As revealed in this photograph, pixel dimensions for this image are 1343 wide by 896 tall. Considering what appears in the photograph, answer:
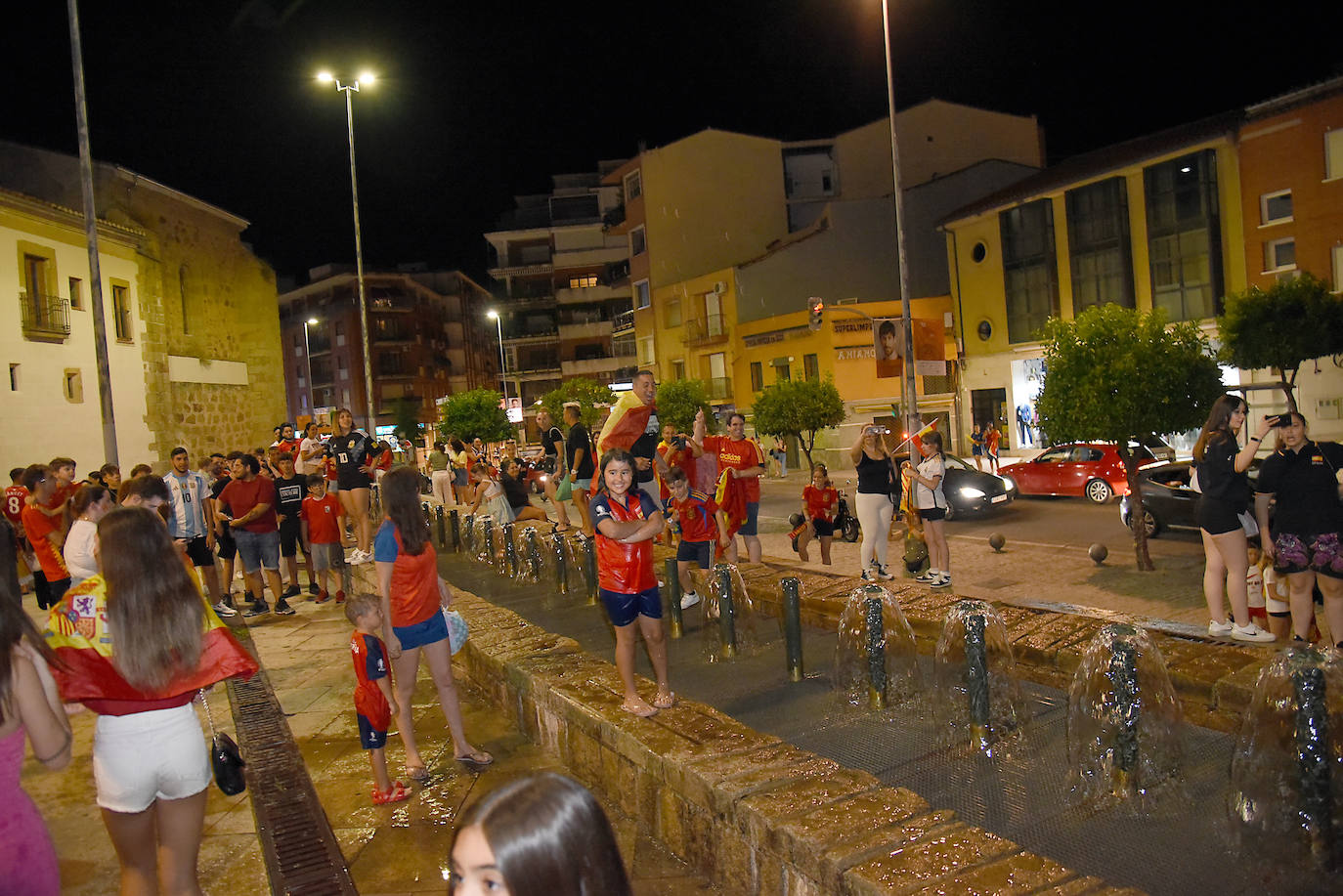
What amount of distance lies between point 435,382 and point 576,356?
19.1m

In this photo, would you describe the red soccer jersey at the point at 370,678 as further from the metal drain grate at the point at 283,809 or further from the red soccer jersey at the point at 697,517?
the red soccer jersey at the point at 697,517

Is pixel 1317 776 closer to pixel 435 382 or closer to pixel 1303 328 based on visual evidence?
pixel 1303 328

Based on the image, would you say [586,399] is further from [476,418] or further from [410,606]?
[410,606]

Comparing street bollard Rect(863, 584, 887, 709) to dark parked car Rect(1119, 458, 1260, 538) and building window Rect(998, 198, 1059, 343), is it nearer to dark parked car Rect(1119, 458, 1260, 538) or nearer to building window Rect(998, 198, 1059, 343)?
dark parked car Rect(1119, 458, 1260, 538)

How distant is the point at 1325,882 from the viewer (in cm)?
349

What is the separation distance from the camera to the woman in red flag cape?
11.0 feet

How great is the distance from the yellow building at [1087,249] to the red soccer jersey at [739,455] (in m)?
18.2

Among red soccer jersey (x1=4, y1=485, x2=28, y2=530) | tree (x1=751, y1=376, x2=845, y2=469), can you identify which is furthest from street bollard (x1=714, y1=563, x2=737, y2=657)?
tree (x1=751, y1=376, x2=845, y2=469)

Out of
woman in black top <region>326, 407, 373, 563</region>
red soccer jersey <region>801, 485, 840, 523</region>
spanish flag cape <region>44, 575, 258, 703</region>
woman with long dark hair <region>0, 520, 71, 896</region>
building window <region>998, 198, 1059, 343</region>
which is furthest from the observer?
building window <region>998, 198, 1059, 343</region>

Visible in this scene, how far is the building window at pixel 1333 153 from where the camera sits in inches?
974

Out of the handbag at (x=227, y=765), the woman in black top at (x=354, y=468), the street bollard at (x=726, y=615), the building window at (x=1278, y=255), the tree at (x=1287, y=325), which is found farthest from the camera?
the building window at (x=1278, y=255)

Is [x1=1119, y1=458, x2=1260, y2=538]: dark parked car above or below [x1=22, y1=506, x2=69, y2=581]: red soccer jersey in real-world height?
below

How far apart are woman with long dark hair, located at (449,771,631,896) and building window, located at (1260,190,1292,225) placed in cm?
3136

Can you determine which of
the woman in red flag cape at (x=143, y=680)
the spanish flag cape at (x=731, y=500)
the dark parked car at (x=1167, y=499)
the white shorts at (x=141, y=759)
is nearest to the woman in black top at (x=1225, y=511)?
the spanish flag cape at (x=731, y=500)
